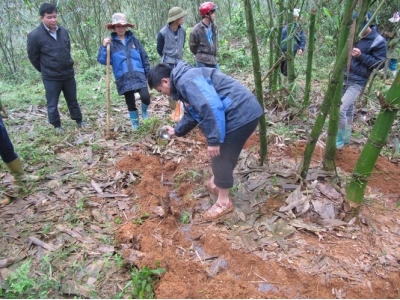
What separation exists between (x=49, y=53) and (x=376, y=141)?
14.5ft

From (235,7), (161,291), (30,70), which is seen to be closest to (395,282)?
(161,291)

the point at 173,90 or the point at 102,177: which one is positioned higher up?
the point at 173,90

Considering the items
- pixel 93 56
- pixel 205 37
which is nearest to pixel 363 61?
pixel 205 37

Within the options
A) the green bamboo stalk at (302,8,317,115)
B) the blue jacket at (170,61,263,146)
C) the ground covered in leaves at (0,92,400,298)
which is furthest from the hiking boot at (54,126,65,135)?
the green bamboo stalk at (302,8,317,115)

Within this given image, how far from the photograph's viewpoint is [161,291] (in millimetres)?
2361

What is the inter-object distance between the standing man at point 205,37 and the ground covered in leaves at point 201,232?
245 cm

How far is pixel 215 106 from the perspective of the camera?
8.41 ft

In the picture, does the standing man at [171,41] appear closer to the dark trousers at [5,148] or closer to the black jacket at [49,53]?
the black jacket at [49,53]

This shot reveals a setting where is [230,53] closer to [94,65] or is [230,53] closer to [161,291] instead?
[94,65]

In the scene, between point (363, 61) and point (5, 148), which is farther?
point (363, 61)

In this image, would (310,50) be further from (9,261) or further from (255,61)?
(9,261)

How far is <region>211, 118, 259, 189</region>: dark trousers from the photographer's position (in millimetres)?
2835

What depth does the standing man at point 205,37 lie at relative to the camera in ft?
18.4

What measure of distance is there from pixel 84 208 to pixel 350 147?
375 centimetres
